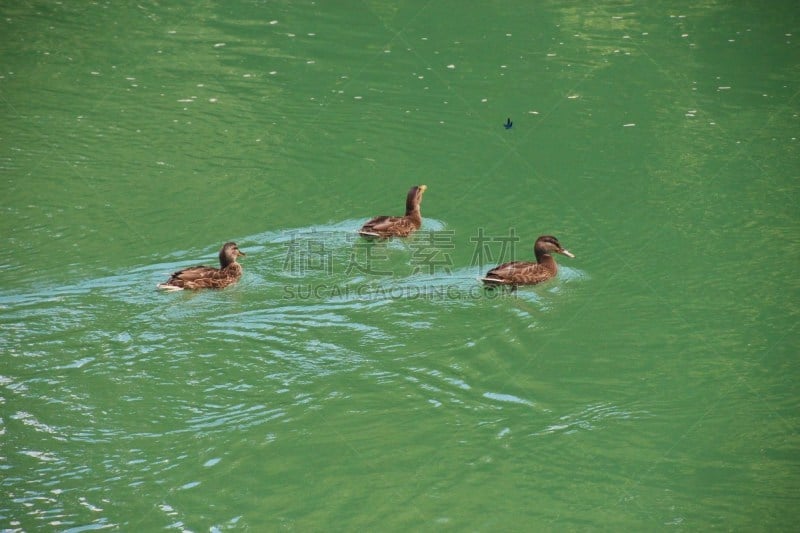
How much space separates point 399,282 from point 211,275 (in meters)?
1.99

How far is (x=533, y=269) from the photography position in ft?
35.9

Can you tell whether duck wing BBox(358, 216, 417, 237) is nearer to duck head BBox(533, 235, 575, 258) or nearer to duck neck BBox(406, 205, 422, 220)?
duck neck BBox(406, 205, 422, 220)

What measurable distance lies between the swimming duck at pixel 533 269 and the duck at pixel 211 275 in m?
2.70

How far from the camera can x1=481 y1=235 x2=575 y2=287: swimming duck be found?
35.0 ft

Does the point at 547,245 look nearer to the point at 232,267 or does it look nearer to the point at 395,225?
the point at 395,225

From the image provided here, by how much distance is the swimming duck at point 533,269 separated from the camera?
1066cm

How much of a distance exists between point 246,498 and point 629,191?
7770mm

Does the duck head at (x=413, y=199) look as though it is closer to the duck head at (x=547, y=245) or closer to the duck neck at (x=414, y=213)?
the duck neck at (x=414, y=213)

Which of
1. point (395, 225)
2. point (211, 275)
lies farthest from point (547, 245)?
point (211, 275)

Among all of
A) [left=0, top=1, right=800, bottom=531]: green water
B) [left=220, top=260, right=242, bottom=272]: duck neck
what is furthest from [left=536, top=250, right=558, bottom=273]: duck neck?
[left=220, top=260, right=242, bottom=272]: duck neck

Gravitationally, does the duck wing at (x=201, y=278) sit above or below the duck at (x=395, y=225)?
below

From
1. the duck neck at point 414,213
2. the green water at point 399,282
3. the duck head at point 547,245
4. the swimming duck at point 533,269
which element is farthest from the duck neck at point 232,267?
the duck head at point 547,245

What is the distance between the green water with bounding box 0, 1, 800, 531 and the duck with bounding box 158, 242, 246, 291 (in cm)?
13

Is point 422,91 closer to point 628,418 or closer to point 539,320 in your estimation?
point 539,320
